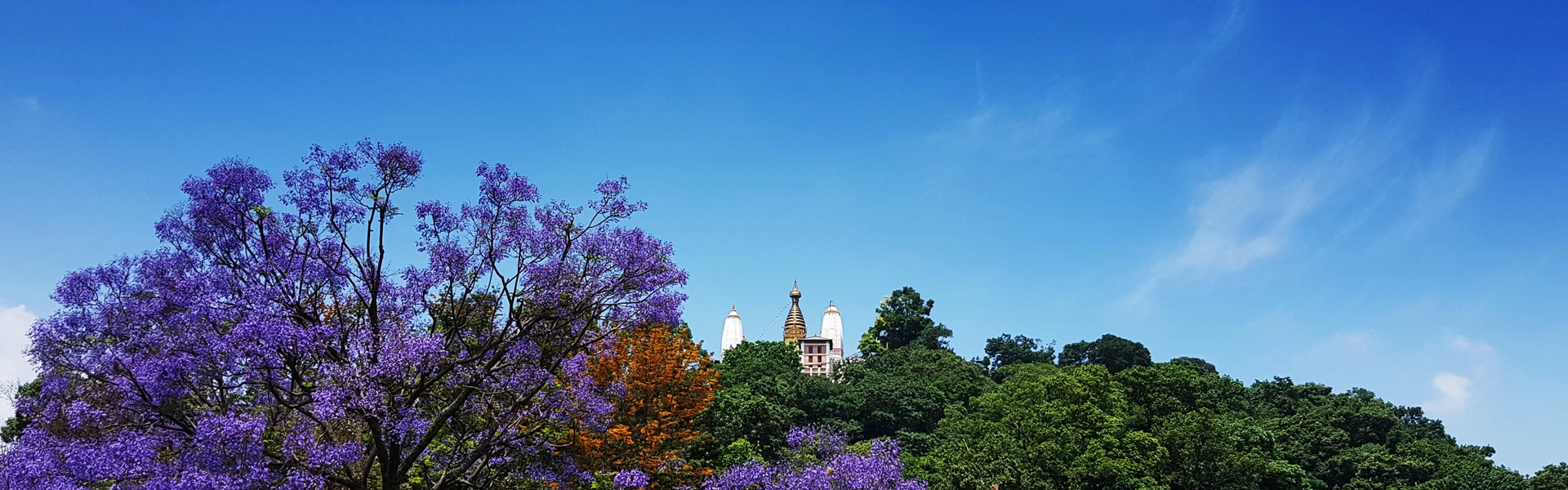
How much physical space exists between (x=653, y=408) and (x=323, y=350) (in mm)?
11105

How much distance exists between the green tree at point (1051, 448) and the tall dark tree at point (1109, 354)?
47980 mm

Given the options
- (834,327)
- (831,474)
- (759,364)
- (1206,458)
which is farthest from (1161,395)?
(834,327)

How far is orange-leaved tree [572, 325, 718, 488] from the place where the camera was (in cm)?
2494

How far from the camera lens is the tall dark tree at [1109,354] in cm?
8469

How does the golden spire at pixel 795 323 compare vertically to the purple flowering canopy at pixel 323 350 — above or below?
above

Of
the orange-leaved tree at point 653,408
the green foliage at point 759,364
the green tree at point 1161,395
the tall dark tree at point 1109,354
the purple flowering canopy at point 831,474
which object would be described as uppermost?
the tall dark tree at point 1109,354

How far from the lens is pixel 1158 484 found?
1270 inches

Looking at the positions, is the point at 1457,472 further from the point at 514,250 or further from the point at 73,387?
the point at 73,387

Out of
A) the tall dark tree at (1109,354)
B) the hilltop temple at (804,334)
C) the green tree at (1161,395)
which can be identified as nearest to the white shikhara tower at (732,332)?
the hilltop temple at (804,334)

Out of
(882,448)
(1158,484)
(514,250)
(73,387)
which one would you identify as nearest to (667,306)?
(514,250)

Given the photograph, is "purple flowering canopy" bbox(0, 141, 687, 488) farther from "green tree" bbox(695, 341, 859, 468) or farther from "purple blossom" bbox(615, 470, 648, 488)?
"green tree" bbox(695, 341, 859, 468)

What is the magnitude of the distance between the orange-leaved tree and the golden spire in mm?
72934

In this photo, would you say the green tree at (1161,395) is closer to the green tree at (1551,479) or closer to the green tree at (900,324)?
the green tree at (1551,479)

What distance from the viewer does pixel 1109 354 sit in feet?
280
